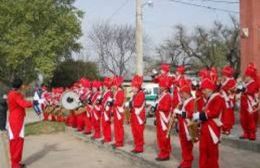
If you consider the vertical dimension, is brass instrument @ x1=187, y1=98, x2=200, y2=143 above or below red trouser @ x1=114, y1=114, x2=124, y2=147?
above

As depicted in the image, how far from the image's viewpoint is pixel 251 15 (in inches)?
731

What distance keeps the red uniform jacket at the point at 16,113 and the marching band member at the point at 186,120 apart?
12.2 feet

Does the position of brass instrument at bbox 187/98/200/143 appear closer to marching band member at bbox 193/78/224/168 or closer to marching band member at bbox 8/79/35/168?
marching band member at bbox 193/78/224/168

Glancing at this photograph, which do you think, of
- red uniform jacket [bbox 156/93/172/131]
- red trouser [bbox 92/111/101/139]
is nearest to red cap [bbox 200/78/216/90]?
red uniform jacket [bbox 156/93/172/131]

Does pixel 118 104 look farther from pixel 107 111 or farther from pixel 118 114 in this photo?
pixel 107 111

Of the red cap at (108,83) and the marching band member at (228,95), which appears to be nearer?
the marching band member at (228,95)

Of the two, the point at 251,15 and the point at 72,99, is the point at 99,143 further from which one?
the point at 251,15

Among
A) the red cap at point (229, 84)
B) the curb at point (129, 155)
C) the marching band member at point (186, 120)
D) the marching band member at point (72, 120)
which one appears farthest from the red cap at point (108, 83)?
the marching band member at point (72, 120)

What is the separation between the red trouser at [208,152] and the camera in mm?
10562

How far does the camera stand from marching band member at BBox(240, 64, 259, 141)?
15.5 meters

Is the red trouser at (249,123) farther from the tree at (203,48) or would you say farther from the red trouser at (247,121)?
the tree at (203,48)

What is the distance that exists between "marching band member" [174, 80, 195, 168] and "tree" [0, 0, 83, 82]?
43.2 m

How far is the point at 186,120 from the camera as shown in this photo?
39.1 ft

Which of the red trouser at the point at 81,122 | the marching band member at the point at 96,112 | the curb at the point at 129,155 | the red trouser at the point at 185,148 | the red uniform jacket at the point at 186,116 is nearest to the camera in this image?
the red uniform jacket at the point at 186,116
